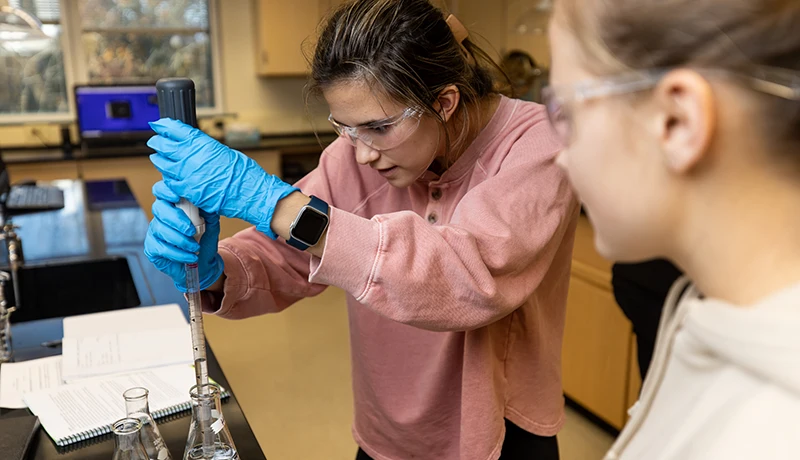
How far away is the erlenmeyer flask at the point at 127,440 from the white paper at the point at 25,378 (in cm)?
44

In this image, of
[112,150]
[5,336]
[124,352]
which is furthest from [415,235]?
[112,150]

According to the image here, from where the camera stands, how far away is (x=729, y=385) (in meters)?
0.51

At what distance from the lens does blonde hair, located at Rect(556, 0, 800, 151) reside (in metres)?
0.45

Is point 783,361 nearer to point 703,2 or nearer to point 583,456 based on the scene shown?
point 703,2

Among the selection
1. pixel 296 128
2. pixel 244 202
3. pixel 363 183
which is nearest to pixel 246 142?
pixel 296 128

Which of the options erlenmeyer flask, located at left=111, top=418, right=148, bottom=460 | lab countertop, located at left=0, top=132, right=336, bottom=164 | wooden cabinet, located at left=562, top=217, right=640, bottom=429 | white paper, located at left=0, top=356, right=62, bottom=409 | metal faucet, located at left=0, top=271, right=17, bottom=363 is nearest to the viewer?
erlenmeyer flask, located at left=111, top=418, right=148, bottom=460

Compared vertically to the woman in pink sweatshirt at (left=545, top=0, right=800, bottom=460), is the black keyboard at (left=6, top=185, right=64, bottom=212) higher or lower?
lower

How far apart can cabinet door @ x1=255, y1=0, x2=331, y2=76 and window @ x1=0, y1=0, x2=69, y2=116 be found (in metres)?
1.40

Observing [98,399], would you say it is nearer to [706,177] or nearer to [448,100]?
[448,100]

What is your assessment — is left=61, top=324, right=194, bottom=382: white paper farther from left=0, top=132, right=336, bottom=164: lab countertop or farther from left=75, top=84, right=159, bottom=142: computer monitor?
left=75, top=84, right=159, bottom=142: computer monitor

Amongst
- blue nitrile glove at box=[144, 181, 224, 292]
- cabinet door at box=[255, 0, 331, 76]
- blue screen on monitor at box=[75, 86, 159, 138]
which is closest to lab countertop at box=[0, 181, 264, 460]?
blue nitrile glove at box=[144, 181, 224, 292]

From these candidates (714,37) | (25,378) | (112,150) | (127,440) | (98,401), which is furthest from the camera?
(112,150)

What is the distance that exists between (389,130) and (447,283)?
0.96 feet

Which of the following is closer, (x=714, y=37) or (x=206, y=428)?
(x=714, y=37)
